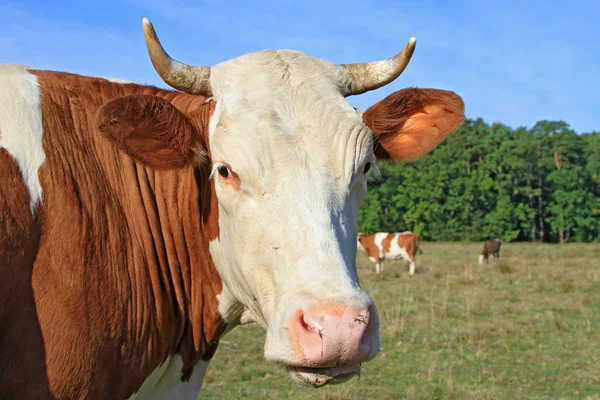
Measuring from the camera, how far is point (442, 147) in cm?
7031

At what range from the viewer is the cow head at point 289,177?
2293 mm

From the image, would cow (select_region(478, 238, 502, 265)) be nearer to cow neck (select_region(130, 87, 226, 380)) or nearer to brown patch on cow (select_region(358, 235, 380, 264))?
brown patch on cow (select_region(358, 235, 380, 264))

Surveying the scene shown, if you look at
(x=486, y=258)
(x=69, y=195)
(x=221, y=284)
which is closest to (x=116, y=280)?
(x=69, y=195)

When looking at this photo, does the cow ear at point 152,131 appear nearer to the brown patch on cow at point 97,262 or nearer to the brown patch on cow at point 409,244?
the brown patch on cow at point 97,262

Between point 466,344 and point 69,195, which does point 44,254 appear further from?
point 466,344

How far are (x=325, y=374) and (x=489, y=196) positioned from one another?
66301 mm

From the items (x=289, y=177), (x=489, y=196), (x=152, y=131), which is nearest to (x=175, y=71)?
(x=152, y=131)

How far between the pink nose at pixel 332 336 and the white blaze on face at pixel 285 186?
0.05m

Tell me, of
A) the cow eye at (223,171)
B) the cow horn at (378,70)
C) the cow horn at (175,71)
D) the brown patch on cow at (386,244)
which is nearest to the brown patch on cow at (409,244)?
the brown patch on cow at (386,244)

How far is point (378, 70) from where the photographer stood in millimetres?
3262

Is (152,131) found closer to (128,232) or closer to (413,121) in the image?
(128,232)

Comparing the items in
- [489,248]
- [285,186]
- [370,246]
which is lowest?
[489,248]

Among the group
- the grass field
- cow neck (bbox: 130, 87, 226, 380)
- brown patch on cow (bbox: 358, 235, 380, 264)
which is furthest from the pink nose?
brown patch on cow (bbox: 358, 235, 380, 264)

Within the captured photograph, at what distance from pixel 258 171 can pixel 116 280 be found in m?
0.76
